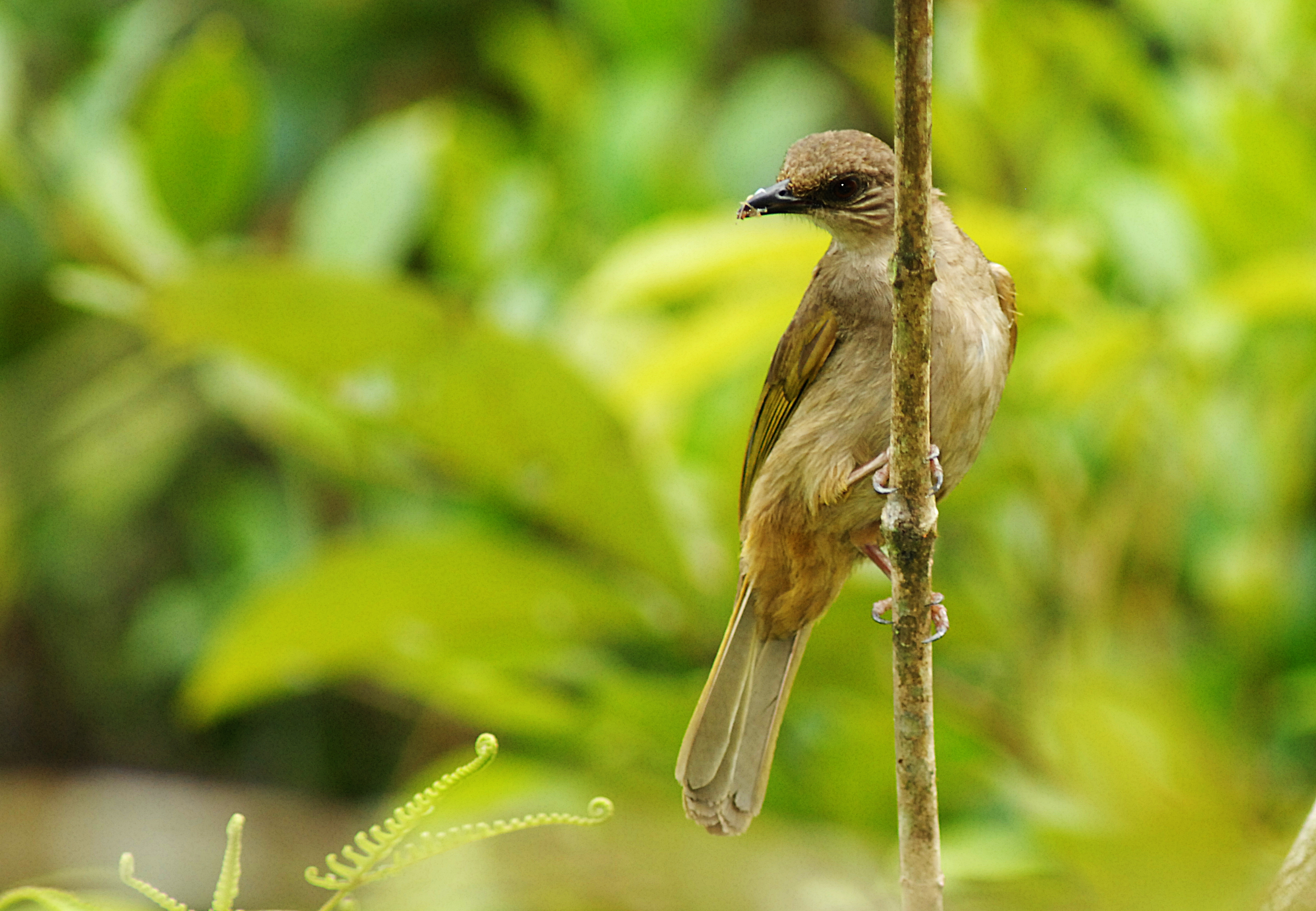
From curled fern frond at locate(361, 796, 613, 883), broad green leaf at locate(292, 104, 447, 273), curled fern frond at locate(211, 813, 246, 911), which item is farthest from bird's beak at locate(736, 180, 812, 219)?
broad green leaf at locate(292, 104, 447, 273)

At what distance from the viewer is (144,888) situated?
910mm

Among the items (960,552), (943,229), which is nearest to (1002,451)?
(960,552)

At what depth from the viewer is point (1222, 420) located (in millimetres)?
3268

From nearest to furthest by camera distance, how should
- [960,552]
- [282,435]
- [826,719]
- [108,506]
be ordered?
[826,719] → [960,552] → [282,435] → [108,506]

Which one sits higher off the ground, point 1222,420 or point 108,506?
point 108,506

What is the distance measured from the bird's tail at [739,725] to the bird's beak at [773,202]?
1.44 feet

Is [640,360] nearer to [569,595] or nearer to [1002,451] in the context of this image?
[569,595]

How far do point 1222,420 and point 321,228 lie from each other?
7.55 feet

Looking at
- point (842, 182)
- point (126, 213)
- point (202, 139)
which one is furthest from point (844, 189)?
point (126, 213)

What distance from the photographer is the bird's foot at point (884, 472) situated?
1219 mm

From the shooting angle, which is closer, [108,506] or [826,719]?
[826,719]

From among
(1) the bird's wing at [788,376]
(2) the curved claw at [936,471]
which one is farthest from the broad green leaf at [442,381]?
(2) the curved claw at [936,471]

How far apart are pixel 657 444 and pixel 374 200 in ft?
3.45

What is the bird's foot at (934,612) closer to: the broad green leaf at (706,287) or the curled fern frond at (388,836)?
the curled fern frond at (388,836)
